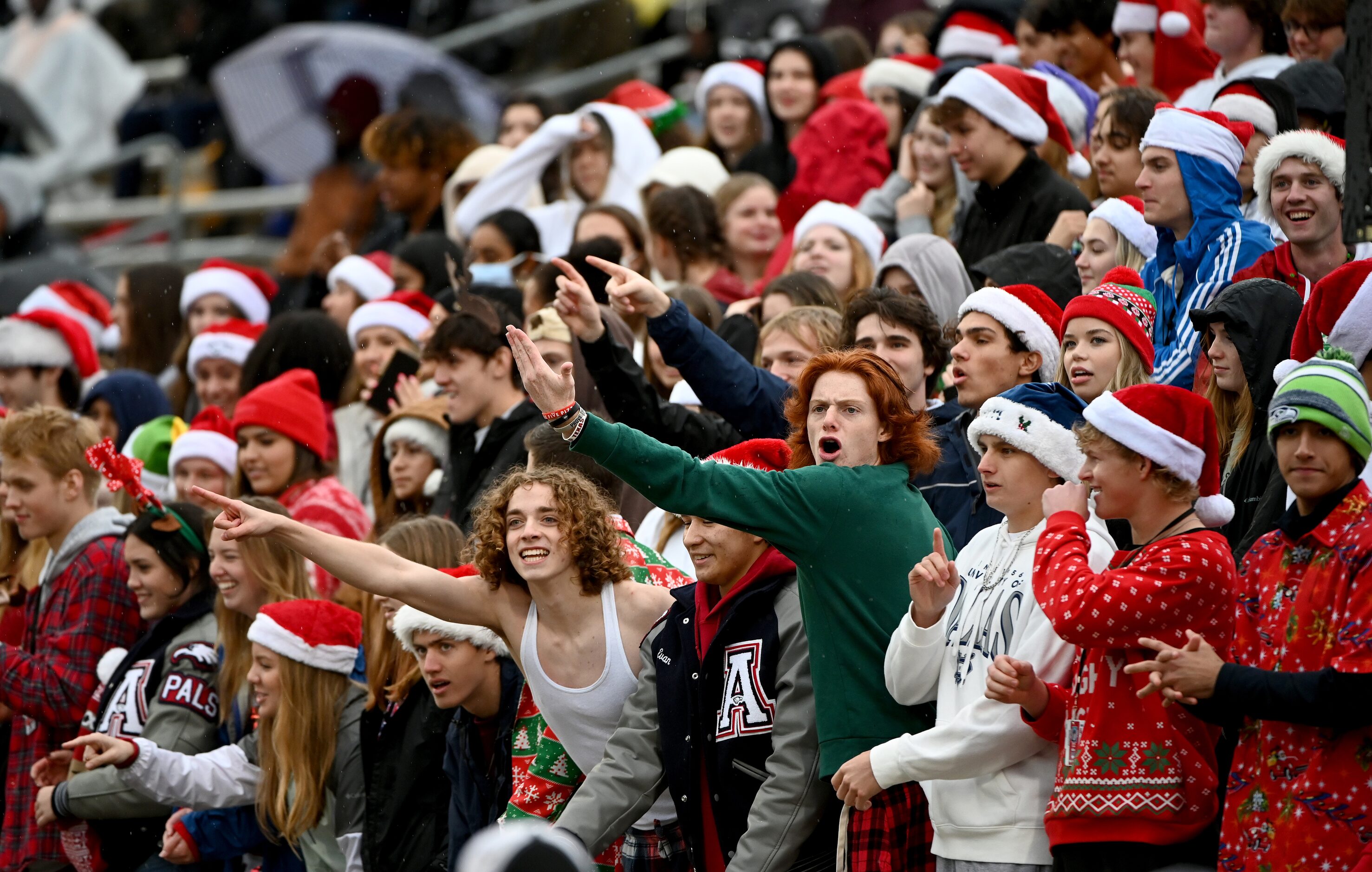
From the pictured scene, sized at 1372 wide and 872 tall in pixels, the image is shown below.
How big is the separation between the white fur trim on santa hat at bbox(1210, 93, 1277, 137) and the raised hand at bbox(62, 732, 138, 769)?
4.90 m

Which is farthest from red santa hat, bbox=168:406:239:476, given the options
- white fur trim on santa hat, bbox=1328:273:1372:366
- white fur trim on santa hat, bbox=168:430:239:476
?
white fur trim on santa hat, bbox=1328:273:1372:366

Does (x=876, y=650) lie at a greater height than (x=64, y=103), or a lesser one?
lesser

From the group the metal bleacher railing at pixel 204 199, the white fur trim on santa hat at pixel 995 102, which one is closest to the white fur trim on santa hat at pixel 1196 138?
the white fur trim on santa hat at pixel 995 102

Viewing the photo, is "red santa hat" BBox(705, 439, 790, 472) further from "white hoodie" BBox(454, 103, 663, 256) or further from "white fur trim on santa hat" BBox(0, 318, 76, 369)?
"white fur trim on santa hat" BBox(0, 318, 76, 369)

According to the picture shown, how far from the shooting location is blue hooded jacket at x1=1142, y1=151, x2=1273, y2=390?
6.39 metres

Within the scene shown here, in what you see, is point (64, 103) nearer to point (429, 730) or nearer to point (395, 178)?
point (395, 178)

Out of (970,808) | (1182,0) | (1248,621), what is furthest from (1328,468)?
(1182,0)

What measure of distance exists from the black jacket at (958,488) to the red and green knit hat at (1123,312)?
49 centimetres

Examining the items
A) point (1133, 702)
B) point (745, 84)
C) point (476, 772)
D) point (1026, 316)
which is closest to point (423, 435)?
point (476, 772)

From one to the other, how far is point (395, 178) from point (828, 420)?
7.39 m

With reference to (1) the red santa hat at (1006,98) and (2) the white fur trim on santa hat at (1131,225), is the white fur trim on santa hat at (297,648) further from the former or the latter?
(1) the red santa hat at (1006,98)

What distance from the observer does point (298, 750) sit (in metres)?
7.07

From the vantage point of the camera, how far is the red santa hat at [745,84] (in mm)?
12055

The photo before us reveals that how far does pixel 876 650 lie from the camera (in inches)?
211
